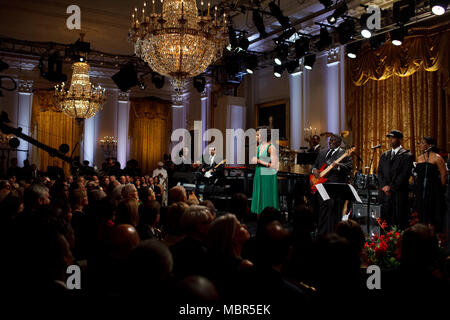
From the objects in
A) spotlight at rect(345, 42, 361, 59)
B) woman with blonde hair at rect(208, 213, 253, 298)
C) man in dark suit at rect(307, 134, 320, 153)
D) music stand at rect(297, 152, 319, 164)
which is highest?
spotlight at rect(345, 42, 361, 59)

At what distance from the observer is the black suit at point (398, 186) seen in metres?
5.36

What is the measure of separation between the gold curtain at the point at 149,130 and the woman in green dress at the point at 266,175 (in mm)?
10507

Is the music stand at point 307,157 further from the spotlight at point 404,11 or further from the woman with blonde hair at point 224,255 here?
the woman with blonde hair at point 224,255

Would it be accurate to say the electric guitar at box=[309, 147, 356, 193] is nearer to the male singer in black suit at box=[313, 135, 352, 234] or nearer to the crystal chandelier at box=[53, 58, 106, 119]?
the male singer in black suit at box=[313, 135, 352, 234]

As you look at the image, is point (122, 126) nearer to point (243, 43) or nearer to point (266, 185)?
point (243, 43)

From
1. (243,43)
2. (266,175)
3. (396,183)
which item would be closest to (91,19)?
(243,43)

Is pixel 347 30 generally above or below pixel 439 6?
above

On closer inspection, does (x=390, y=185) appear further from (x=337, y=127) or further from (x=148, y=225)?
(x=337, y=127)

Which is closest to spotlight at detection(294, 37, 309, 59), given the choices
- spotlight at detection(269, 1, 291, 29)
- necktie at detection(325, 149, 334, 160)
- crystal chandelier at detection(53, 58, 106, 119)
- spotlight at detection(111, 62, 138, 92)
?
spotlight at detection(269, 1, 291, 29)

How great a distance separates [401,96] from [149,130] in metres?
10.2

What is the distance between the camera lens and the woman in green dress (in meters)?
5.97

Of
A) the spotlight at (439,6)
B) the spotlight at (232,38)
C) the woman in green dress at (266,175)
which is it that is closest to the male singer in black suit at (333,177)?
the woman in green dress at (266,175)

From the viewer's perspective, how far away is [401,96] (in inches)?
352

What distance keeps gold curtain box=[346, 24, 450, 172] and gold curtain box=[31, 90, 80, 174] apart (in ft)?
32.3
